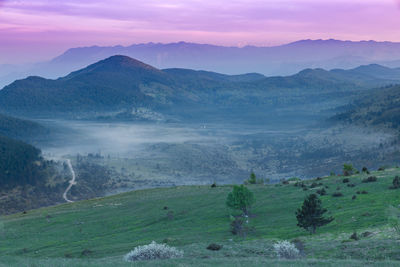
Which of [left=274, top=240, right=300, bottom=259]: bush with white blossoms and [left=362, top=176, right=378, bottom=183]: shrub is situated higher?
[left=274, top=240, right=300, bottom=259]: bush with white blossoms

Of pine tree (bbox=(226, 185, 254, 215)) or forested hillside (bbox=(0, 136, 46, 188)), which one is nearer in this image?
pine tree (bbox=(226, 185, 254, 215))

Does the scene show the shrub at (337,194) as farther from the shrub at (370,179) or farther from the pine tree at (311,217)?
the pine tree at (311,217)

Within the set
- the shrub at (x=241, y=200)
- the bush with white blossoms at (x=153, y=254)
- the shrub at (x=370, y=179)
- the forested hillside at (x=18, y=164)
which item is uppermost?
the bush with white blossoms at (x=153, y=254)

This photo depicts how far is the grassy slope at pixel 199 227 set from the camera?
28234 mm

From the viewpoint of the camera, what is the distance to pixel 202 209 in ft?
198

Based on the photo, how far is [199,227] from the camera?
1961 inches

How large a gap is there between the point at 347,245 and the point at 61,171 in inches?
5697

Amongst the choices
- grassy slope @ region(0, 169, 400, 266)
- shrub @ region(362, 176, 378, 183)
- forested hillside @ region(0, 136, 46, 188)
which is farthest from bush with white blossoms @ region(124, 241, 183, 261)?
forested hillside @ region(0, 136, 46, 188)

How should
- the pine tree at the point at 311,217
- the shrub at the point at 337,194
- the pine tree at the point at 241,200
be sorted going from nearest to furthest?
the pine tree at the point at 311,217
the pine tree at the point at 241,200
the shrub at the point at 337,194

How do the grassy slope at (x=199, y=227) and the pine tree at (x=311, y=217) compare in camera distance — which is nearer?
the grassy slope at (x=199, y=227)

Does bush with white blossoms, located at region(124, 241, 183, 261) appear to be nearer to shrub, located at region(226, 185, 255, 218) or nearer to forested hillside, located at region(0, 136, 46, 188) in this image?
shrub, located at region(226, 185, 255, 218)

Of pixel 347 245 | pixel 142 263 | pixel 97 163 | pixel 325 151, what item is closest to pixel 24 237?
pixel 142 263

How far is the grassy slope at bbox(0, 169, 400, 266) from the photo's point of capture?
28234 millimetres

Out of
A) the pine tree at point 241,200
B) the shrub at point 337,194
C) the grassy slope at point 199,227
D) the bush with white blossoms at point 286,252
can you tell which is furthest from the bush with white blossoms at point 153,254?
the shrub at point 337,194
